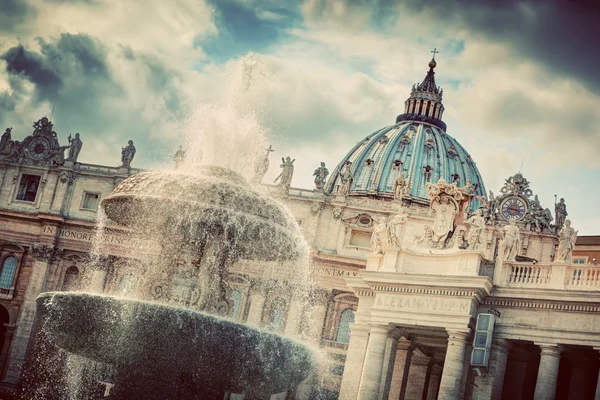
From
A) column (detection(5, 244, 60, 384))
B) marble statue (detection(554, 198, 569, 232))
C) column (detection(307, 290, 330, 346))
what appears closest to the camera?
column (detection(307, 290, 330, 346))

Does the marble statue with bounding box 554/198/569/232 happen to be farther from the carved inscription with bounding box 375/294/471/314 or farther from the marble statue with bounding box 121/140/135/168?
the carved inscription with bounding box 375/294/471/314

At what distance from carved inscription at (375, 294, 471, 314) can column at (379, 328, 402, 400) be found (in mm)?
868

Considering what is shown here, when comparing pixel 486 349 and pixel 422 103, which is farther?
pixel 422 103

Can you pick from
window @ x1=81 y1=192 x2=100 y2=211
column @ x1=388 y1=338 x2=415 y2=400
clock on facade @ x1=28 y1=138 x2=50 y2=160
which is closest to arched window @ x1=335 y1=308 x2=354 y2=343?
window @ x1=81 y1=192 x2=100 y2=211

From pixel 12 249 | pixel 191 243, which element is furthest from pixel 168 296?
pixel 12 249

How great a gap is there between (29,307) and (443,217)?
141 ft

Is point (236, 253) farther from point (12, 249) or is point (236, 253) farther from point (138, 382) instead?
point (12, 249)

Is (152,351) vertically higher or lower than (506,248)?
lower

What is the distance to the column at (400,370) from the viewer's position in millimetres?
30078

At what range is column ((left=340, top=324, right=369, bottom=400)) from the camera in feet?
92.2

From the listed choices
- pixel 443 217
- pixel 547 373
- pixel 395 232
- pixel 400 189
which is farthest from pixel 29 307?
pixel 547 373

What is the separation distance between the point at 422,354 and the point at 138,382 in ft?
50.9

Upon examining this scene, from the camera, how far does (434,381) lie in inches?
1251

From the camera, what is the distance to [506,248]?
27.2 metres
